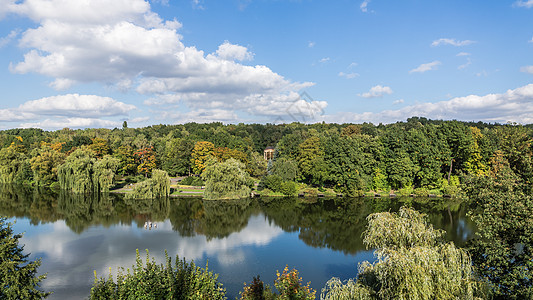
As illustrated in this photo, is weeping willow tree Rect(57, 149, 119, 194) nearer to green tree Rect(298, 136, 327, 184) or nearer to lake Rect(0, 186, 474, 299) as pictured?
lake Rect(0, 186, 474, 299)

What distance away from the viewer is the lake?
821 inches

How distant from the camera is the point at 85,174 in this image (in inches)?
1882

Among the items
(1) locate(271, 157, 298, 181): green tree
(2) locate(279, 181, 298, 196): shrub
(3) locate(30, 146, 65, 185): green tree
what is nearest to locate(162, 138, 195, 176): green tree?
(3) locate(30, 146, 65, 185): green tree

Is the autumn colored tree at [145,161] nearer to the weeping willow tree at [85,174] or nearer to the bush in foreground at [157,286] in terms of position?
the weeping willow tree at [85,174]

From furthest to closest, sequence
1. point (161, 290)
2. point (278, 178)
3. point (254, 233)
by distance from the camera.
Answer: point (278, 178), point (254, 233), point (161, 290)

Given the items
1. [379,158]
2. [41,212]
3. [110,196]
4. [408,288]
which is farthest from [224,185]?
[408,288]

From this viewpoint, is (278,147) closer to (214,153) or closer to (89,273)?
(214,153)

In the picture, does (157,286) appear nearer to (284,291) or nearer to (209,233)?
(284,291)

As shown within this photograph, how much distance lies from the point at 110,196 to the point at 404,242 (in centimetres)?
4565

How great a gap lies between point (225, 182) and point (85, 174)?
23.2 metres

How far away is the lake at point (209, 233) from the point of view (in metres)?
20.8

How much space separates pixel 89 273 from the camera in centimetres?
2002

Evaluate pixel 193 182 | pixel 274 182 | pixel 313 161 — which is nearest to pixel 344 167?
pixel 313 161

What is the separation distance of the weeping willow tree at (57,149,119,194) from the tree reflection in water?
1.69 metres
